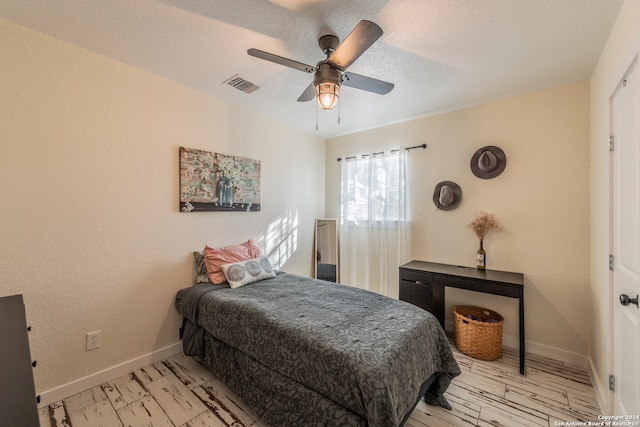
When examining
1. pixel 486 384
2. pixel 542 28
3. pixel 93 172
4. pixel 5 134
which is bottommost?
pixel 486 384

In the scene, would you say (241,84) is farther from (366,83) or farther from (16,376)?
(16,376)

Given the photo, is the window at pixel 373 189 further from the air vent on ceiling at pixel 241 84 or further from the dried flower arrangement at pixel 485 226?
the air vent on ceiling at pixel 241 84

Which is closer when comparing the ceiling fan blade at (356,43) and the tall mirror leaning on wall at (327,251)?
the ceiling fan blade at (356,43)

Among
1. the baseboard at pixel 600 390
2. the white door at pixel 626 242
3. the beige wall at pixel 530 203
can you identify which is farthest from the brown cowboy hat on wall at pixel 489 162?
the baseboard at pixel 600 390

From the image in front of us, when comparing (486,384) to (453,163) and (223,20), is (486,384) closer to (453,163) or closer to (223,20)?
(453,163)

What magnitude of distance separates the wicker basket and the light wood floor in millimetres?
140

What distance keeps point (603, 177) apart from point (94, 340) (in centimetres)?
390

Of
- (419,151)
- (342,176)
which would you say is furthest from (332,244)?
(419,151)

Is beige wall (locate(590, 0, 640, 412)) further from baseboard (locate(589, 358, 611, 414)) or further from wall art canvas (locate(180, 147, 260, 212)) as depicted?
wall art canvas (locate(180, 147, 260, 212))

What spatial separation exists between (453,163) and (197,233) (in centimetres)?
284

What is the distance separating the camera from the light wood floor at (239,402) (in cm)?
172

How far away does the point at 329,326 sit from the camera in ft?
5.41

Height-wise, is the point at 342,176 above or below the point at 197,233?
above

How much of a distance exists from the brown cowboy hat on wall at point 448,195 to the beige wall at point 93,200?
2.40 meters
